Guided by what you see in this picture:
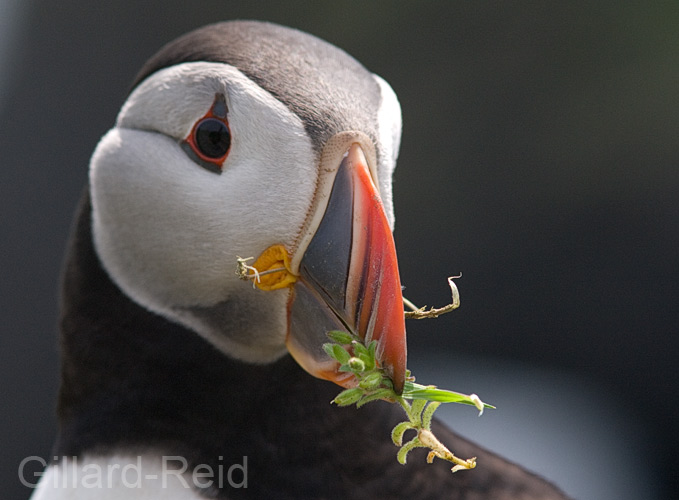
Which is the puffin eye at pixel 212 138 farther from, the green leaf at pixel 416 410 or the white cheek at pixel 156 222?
the green leaf at pixel 416 410

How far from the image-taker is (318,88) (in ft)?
Result: 5.79

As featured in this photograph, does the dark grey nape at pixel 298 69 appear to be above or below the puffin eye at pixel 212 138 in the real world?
above

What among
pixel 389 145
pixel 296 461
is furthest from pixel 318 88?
pixel 296 461

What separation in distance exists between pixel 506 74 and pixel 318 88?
424 cm

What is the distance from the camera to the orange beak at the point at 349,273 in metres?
1.50

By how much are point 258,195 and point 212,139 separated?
199mm

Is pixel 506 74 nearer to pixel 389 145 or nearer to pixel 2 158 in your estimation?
pixel 2 158

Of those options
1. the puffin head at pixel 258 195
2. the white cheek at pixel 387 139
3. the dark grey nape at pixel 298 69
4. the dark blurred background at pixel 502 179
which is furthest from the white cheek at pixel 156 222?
the dark blurred background at pixel 502 179

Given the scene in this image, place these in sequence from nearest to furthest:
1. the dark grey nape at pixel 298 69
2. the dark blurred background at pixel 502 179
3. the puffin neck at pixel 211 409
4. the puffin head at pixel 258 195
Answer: the puffin head at pixel 258 195, the dark grey nape at pixel 298 69, the puffin neck at pixel 211 409, the dark blurred background at pixel 502 179

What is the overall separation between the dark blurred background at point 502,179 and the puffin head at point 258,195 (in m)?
3.76

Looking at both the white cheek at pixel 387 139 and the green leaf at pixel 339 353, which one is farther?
the white cheek at pixel 387 139

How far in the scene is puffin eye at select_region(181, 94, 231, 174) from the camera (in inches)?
70.9

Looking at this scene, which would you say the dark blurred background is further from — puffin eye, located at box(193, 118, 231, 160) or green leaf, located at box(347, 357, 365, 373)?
green leaf, located at box(347, 357, 365, 373)

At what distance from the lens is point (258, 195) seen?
1714 millimetres
